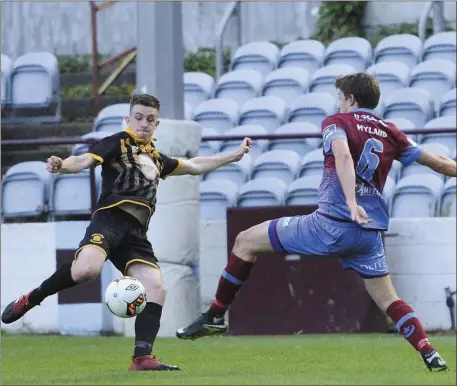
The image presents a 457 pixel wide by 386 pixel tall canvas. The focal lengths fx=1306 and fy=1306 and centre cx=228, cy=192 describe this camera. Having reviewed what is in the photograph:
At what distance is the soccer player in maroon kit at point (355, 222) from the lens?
7730 millimetres

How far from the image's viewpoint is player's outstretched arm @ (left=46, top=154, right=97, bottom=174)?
775 cm

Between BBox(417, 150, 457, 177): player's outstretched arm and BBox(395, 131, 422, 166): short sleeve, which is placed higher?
BBox(395, 131, 422, 166): short sleeve

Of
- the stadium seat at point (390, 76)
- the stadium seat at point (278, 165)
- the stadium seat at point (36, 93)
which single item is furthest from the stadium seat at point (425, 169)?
the stadium seat at point (36, 93)

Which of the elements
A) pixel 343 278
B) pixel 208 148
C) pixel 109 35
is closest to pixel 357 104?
pixel 343 278

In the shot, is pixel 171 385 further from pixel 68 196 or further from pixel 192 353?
pixel 68 196

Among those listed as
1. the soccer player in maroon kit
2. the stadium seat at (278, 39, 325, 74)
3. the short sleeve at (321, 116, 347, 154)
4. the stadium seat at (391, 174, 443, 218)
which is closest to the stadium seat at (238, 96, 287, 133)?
the stadium seat at (278, 39, 325, 74)

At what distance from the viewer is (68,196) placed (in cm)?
1418

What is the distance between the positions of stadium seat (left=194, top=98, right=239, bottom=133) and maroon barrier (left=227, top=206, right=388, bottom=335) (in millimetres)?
3875

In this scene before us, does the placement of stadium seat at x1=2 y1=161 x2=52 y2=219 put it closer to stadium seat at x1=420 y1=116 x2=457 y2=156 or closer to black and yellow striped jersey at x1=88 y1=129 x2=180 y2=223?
stadium seat at x1=420 y1=116 x2=457 y2=156

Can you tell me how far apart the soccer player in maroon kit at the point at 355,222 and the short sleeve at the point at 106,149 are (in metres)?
1.01

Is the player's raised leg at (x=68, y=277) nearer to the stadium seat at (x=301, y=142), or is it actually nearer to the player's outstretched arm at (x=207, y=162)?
the player's outstretched arm at (x=207, y=162)

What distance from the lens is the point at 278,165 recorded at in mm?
15156

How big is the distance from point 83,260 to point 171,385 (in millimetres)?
1504

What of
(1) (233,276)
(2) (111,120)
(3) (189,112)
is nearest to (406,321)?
(1) (233,276)
